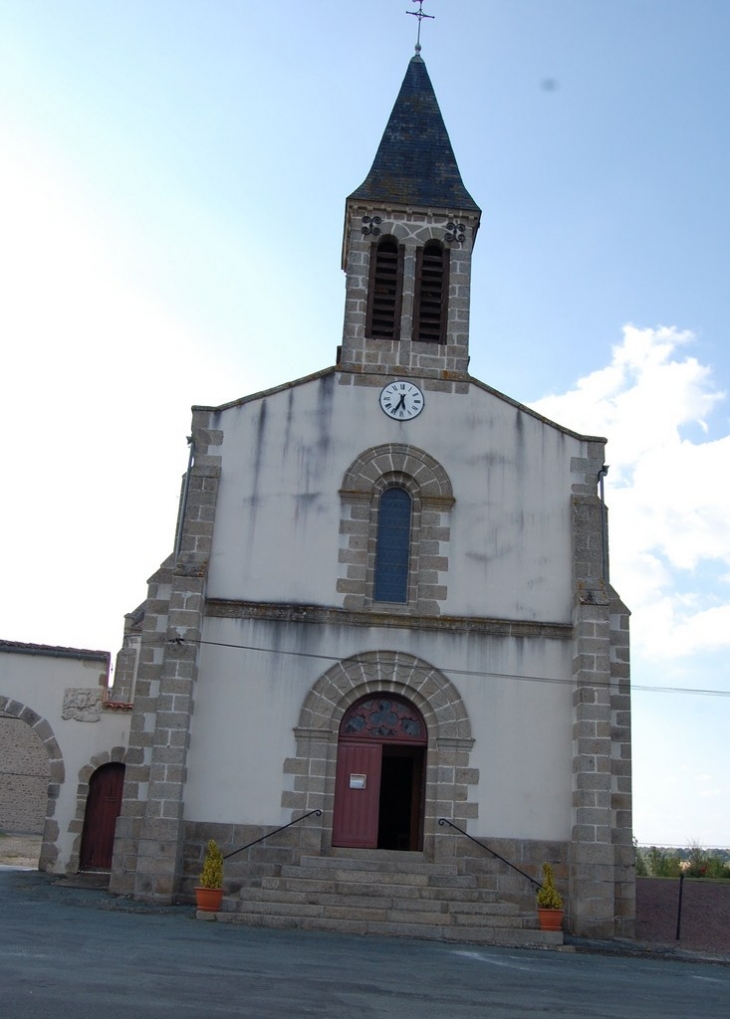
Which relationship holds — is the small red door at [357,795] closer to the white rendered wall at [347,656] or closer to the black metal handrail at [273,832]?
the black metal handrail at [273,832]

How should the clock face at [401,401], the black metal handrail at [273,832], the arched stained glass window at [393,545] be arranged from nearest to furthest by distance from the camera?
the black metal handrail at [273,832], the arched stained glass window at [393,545], the clock face at [401,401]

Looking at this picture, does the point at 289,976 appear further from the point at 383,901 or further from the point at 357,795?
the point at 357,795

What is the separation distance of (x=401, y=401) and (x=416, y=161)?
18.4ft

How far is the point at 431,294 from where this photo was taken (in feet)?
62.3

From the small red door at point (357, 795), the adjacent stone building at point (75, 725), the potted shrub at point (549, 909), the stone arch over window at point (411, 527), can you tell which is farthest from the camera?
the adjacent stone building at point (75, 725)

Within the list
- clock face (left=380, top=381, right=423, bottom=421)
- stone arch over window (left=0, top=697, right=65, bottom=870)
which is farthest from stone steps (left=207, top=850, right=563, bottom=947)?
clock face (left=380, top=381, right=423, bottom=421)

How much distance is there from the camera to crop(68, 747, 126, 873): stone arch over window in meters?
18.3

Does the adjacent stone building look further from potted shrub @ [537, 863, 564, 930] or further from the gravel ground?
the gravel ground

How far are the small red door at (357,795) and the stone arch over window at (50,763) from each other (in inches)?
232

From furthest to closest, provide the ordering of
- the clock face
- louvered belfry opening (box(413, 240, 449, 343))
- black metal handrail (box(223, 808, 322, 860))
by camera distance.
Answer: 1. louvered belfry opening (box(413, 240, 449, 343))
2. the clock face
3. black metal handrail (box(223, 808, 322, 860))

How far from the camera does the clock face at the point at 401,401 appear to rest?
17516 millimetres

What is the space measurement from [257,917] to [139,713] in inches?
155

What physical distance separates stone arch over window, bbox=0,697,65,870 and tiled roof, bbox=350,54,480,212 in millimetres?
11150

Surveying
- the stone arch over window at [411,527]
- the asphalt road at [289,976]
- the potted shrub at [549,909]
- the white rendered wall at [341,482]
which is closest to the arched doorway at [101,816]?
the white rendered wall at [341,482]
